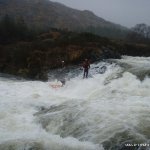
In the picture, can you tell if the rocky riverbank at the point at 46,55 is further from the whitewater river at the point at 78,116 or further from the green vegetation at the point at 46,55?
the whitewater river at the point at 78,116

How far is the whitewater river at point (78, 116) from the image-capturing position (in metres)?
10.6

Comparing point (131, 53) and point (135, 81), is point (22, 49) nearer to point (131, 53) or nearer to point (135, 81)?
point (135, 81)

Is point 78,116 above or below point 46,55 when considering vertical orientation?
below

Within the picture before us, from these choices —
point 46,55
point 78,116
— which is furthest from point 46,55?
point 78,116

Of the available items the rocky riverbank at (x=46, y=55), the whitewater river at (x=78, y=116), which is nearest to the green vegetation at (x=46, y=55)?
the rocky riverbank at (x=46, y=55)

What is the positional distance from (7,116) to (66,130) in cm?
330

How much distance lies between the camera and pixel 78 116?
520 inches

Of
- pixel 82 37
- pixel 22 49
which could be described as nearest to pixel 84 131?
pixel 22 49

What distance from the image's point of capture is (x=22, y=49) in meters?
31.4

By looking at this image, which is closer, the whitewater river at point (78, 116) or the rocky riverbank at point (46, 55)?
the whitewater river at point (78, 116)

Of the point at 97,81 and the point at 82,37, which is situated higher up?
the point at 82,37

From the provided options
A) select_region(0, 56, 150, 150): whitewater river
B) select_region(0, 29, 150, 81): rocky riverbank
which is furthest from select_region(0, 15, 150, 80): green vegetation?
select_region(0, 56, 150, 150): whitewater river

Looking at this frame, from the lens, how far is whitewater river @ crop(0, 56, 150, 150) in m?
10.6

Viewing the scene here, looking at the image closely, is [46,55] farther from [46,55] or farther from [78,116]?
[78,116]
